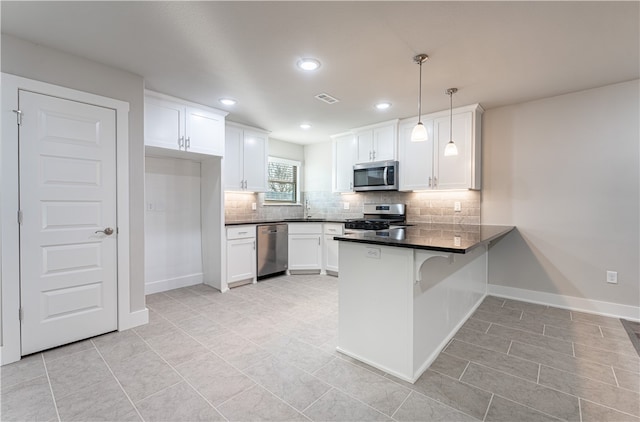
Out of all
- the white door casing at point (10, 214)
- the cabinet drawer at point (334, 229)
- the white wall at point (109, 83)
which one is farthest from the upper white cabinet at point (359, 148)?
the white door casing at point (10, 214)

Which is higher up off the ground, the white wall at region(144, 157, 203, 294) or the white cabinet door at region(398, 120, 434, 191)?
the white cabinet door at region(398, 120, 434, 191)

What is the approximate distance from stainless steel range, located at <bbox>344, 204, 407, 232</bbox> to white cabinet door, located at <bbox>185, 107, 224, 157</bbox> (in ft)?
7.03

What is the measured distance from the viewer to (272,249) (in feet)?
14.7

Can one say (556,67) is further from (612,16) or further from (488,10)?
(488,10)

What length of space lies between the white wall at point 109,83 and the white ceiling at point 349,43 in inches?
4.0

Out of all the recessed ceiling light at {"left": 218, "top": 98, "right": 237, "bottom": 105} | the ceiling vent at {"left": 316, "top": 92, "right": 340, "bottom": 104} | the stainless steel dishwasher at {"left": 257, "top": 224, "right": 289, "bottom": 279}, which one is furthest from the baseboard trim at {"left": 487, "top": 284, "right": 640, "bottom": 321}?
the recessed ceiling light at {"left": 218, "top": 98, "right": 237, "bottom": 105}

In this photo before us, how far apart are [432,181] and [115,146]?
142 inches

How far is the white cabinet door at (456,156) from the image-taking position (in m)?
3.56

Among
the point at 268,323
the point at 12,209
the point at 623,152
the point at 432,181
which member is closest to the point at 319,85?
the point at 432,181

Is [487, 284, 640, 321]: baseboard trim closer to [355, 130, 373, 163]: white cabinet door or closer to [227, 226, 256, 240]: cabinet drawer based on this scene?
[355, 130, 373, 163]: white cabinet door

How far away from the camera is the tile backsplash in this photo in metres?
3.88

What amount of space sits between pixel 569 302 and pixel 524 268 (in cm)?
53

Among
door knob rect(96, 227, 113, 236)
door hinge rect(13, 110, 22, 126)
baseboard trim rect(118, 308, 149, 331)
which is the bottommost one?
→ baseboard trim rect(118, 308, 149, 331)

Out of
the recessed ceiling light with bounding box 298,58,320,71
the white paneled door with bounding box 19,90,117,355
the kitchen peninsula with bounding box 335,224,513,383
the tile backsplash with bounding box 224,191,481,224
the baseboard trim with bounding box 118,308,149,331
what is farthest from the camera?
the tile backsplash with bounding box 224,191,481,224
